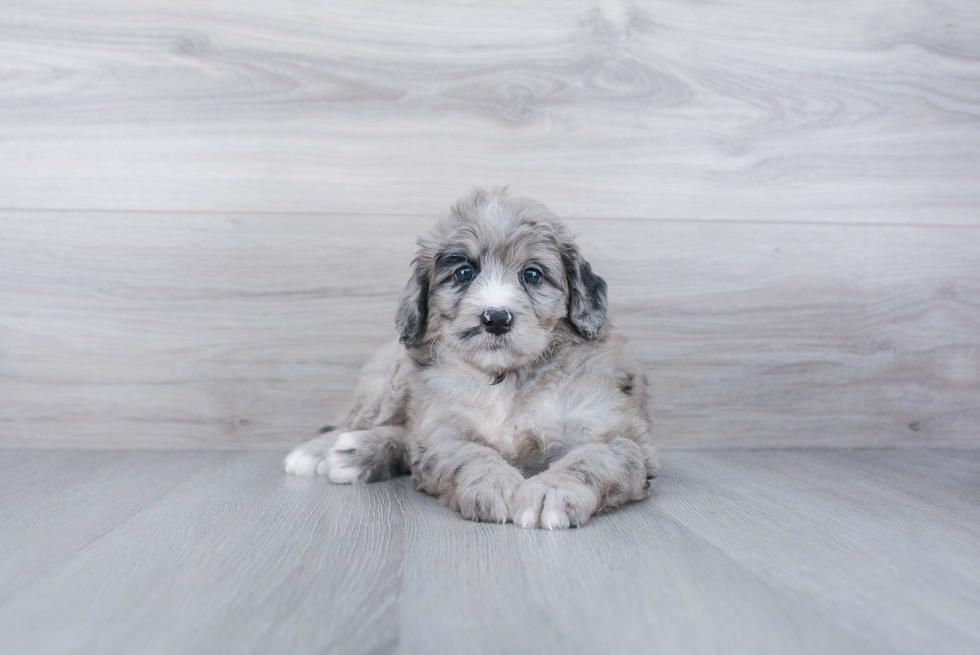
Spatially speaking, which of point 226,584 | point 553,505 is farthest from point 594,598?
point 226,584

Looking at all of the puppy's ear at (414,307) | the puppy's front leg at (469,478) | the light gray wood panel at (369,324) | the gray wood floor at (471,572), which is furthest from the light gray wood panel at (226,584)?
the light gray wood panel at (369,324)

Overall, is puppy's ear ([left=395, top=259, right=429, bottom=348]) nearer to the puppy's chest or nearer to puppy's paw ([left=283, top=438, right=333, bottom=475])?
the puppy's chest

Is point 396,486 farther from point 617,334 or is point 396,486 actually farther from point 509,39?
point 509,39

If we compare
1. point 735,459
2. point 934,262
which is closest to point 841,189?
point 934,262

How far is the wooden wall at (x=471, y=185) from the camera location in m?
3.15

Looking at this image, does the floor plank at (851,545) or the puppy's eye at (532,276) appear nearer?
the floor plank at (851,545)

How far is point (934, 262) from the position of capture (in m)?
3.36

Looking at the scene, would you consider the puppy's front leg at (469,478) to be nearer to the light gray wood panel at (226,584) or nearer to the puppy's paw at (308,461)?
the light gray wood panel at (226,584)

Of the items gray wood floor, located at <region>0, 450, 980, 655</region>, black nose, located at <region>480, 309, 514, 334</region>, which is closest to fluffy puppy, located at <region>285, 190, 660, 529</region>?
black nose, located at <region>480, 309, 514, 334</region>

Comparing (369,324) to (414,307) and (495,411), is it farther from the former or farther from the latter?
(495,411)

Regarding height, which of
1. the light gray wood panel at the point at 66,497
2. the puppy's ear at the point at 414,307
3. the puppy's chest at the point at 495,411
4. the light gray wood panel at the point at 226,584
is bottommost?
the light gray wood panel at the point at 66,497

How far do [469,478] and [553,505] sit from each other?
28 centimetres

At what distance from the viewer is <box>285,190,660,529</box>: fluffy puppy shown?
2.16 m

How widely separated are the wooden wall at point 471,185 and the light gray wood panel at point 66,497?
1.03 feet
